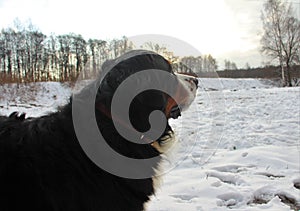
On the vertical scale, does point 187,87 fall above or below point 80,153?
above

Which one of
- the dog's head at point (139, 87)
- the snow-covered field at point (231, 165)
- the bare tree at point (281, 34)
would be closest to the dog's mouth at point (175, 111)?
the dog's head at point (139, 87)

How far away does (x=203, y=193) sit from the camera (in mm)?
3676

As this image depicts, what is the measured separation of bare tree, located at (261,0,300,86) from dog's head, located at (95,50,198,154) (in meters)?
36.5

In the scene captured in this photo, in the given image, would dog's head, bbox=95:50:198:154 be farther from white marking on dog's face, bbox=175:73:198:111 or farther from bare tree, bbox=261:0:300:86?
bare tree, bbox=261:0:300:86

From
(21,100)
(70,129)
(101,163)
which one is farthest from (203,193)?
(21,100)

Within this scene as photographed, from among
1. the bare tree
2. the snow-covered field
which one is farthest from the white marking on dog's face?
the bare tree

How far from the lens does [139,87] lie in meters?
2.24

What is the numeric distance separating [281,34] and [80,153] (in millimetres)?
38209

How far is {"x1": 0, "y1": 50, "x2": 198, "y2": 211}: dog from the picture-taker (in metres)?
1.88

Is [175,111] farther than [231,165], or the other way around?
[231,165]

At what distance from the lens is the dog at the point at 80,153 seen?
1883 mm

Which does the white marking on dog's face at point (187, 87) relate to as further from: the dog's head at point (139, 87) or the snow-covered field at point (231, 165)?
the snow-covered field at point (231, 165)

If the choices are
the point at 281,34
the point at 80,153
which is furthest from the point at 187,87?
the point at 281,34

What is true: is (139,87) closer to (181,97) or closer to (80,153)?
(181,97)
